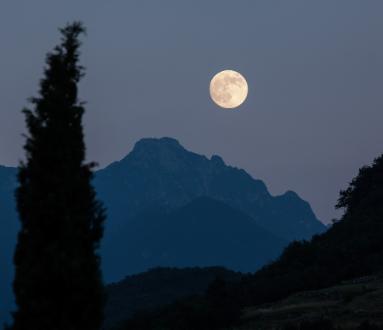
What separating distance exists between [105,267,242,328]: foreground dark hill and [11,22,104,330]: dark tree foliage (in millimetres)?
117552

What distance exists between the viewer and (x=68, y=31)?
2578 cm

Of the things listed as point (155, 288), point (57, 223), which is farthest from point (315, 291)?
point (155, 288)

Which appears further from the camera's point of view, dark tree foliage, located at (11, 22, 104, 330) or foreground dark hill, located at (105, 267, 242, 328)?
foreground dark hill, located at (105, 267, 242, 328)

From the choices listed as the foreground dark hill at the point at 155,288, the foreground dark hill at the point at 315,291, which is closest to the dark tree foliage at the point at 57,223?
the foreground dark hill at the point at 315,291

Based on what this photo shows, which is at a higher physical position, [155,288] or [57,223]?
[155,288]

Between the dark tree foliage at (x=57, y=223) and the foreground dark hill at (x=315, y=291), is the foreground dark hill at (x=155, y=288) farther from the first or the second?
the dark tree foliage at (x=57, y=223)

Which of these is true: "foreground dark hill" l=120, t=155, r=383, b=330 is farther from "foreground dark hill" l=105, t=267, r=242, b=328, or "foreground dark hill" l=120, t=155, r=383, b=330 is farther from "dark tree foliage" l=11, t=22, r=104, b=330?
"foreground dark hill" l=105, t=267, r=242, b=328

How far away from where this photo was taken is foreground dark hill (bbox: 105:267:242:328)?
148m

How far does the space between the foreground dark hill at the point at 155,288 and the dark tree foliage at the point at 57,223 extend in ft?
386

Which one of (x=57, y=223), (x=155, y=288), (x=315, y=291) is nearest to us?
(x=57, y=223)

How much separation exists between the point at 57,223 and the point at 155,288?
143 meters

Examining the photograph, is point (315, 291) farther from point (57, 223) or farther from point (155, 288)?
point (155, 288)

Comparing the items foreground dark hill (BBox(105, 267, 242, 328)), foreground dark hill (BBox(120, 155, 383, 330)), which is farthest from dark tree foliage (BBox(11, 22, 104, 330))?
foreground dark hill (BBox(105, 267, 242, 328))

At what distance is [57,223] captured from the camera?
23891mm
